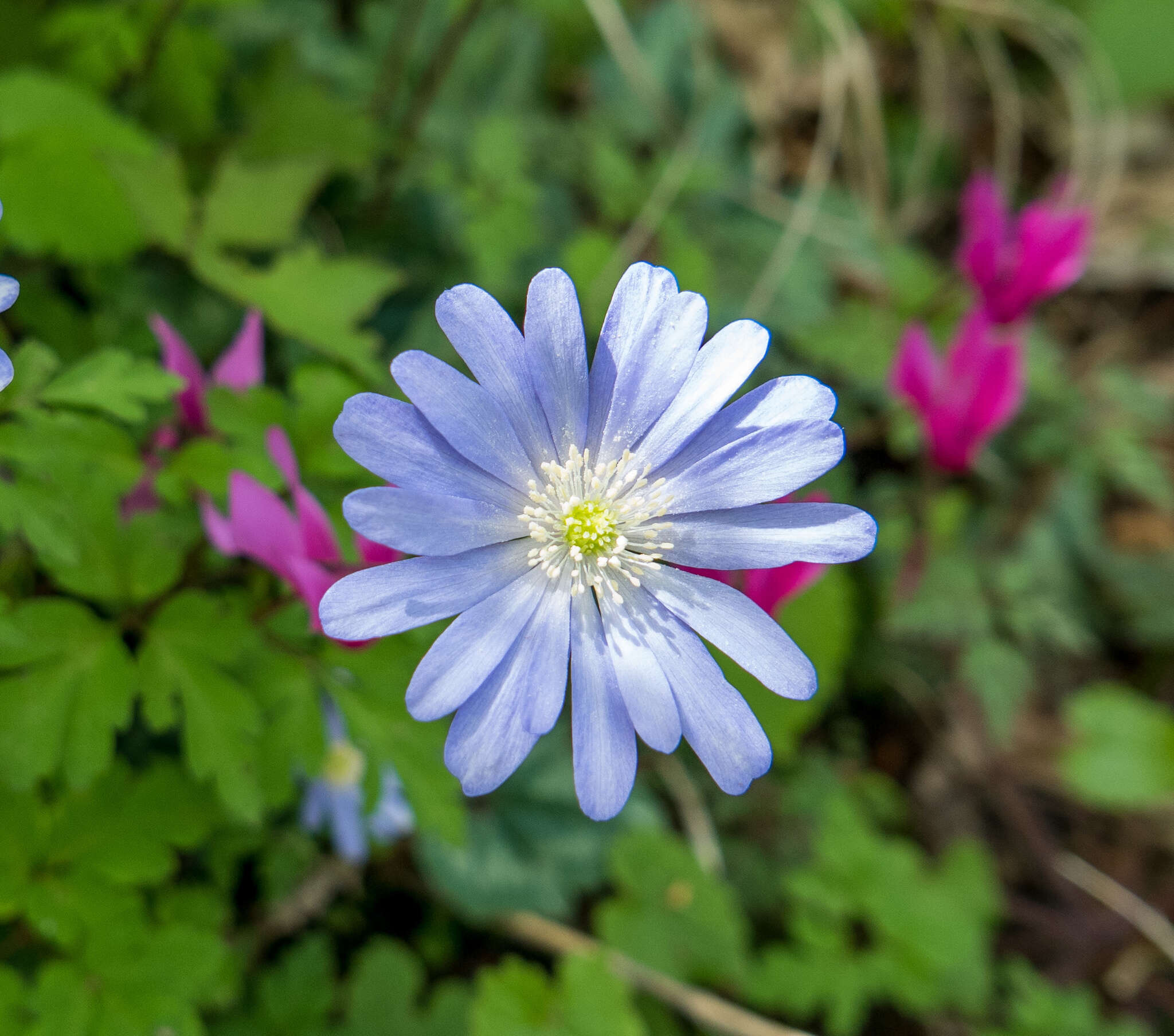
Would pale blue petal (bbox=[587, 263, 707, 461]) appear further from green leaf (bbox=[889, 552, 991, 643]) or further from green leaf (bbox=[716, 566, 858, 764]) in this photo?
green leaf (bbox=[889, 552, 991, 643])

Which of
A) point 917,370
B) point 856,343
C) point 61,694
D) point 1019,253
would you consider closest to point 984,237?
point 1019,253

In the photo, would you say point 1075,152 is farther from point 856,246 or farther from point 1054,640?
point 1054,640

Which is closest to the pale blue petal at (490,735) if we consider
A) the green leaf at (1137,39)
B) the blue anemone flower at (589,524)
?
the blue anemone flower at (589,524)

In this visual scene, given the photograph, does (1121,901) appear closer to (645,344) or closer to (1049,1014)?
(1049,1014)

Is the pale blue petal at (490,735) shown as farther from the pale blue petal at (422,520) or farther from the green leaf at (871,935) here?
the green leaf at (871,935)

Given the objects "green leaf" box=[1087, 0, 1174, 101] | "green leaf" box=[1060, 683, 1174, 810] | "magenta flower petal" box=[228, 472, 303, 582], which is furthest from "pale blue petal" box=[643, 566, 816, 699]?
"green leaf" box=[1087, 0, 1174, 101]

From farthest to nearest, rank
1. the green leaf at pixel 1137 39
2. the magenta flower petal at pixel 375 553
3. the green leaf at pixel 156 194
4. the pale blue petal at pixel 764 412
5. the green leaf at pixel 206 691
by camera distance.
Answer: the green leaf at pixel 1137 39 → the green leaf at pixel 156 194 → the green leaf at pixel 206 691 → the magenta flower petal at pixel 375 553 → the pale blue petal at pixel 764 412

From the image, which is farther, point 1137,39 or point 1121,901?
point 1137,39

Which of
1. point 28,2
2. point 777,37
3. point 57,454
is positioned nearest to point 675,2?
point 777,37

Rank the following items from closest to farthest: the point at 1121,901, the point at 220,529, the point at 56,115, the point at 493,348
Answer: the point at 493,348, the point at 220,529, the point at 56,115, the point at 1121,901
